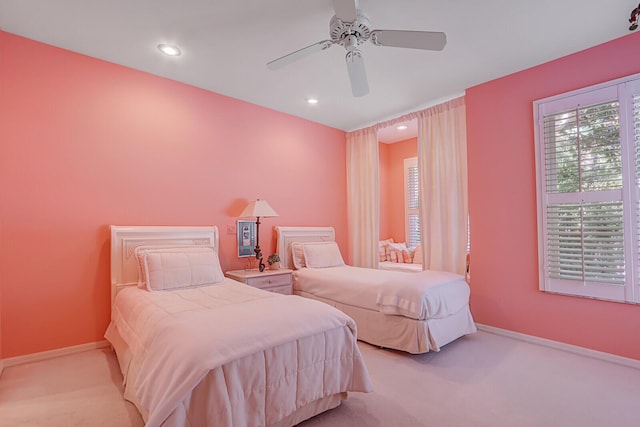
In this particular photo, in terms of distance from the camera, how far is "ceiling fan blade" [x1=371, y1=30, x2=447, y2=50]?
2139mm

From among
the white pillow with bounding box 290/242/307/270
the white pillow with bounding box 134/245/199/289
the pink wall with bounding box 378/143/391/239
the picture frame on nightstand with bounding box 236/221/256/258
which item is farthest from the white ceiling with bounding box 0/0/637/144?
the pink wall with bounding box 378/143/391/239

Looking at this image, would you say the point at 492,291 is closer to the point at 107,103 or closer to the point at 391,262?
the point at 391,262

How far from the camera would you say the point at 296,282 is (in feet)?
13.7

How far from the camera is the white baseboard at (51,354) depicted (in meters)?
2.69

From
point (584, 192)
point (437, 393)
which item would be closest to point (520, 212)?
point (584, 192)

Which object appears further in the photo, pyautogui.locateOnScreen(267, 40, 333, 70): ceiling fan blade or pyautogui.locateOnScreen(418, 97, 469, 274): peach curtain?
pyautogui.locateOnScreen(418, 97, 469, 274): peach curtain

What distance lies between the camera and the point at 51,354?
2.85m

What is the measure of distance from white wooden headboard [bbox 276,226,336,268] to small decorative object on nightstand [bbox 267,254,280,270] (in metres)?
0.28

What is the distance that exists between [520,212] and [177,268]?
3.48 m

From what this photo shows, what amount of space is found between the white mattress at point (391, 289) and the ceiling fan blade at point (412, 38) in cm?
197

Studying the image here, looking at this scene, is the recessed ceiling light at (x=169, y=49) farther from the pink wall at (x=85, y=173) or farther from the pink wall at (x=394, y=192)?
the pink wall at (x=394, y=192)

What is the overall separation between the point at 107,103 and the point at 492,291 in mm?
4489

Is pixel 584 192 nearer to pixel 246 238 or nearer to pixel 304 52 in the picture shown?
pixel 304 52

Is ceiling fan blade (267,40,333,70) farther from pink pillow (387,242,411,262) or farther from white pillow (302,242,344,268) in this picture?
pink pillow (387,242,411,262)
